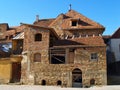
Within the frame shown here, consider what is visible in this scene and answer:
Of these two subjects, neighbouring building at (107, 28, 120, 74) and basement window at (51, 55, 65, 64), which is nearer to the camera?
basement window at (51, 55, 65, 64)

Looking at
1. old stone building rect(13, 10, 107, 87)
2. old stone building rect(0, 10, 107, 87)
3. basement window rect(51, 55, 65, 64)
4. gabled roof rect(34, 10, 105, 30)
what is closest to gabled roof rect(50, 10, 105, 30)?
gabled roof rect(34, 10, 105, 30)

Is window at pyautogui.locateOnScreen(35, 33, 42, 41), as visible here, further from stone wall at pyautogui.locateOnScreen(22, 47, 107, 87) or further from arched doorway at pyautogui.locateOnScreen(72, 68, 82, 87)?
arched doorway at pyautogui.locateOnScreen(72, 68, 82, 87)

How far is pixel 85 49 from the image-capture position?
37.7 metres

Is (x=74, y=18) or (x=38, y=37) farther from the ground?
(x=74, y=18)

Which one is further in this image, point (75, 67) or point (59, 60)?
point (59, 60)

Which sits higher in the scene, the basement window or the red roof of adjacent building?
the red roof of adjacent building

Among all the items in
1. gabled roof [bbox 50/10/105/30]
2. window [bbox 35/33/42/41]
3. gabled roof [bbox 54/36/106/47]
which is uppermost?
gabled roof [bbox 50/10/105/30]

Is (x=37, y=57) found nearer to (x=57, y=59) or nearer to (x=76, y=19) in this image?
(x=57, y=59)

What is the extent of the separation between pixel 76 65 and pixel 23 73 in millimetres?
8414

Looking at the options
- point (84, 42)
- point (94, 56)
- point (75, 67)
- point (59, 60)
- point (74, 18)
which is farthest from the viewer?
point (74, 18)

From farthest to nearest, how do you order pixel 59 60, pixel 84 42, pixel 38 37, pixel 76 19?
pixel 76 19 < pixel 38 37 < pixel 84 42 < pixel 59 60

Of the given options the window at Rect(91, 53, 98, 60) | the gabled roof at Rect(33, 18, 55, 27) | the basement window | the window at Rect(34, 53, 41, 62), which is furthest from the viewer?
the gabled roof at Rect(33, 18, 55, 27)

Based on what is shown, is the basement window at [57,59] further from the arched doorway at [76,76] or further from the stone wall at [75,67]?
the arched doorway at [76,76]

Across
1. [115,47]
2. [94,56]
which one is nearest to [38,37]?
[94,56]
